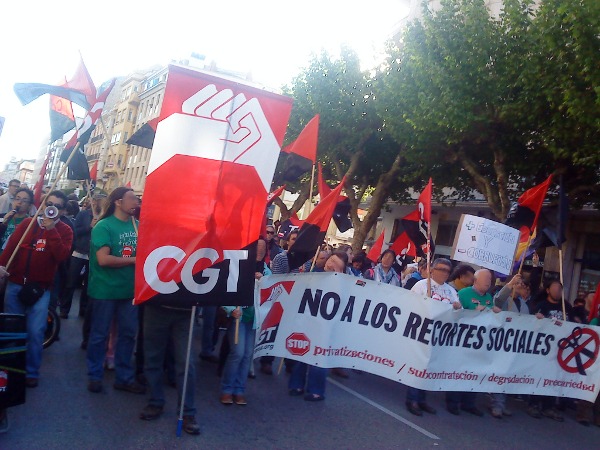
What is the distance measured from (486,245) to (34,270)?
5.14 meters

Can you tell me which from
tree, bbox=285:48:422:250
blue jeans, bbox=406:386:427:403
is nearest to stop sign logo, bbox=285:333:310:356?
blue jeans, bbox=406:386:427:403

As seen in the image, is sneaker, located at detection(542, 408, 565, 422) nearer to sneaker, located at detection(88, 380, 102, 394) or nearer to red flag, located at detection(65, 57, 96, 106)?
sneaker, located at detection(88, 380, 102, 394)

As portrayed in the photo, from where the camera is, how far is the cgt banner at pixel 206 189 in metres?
4.58

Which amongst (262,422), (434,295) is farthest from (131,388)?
(434,295)

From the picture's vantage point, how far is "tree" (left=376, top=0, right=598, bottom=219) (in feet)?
48.1

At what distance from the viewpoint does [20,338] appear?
4469mm

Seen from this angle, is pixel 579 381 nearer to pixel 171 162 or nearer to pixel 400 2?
pixel 171 162

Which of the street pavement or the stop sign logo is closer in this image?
the street pavement

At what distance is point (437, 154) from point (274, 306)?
12.6 m

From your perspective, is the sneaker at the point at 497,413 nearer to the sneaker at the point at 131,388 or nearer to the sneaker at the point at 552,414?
the sneaker at the point at 552,414

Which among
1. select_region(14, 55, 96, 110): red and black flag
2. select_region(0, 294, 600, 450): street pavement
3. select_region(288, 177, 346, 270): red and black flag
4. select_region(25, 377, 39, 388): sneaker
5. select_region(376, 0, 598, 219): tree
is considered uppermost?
select_region(376, 0, 598, 219): tree

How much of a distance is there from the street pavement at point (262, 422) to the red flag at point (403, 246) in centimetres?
525

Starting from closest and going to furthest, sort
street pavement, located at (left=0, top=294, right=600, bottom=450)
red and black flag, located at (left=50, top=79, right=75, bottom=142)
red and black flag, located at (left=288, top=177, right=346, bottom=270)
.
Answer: street pavement, located at (left=0, top=294, right=600, bottom=450)
red and black flag, located at (left=288, top=177, right=346, bottom=270)
red and black flag, located at (left=50, top=79, right=75, bottom=142)

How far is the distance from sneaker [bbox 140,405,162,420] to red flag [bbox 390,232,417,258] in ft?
27.0
